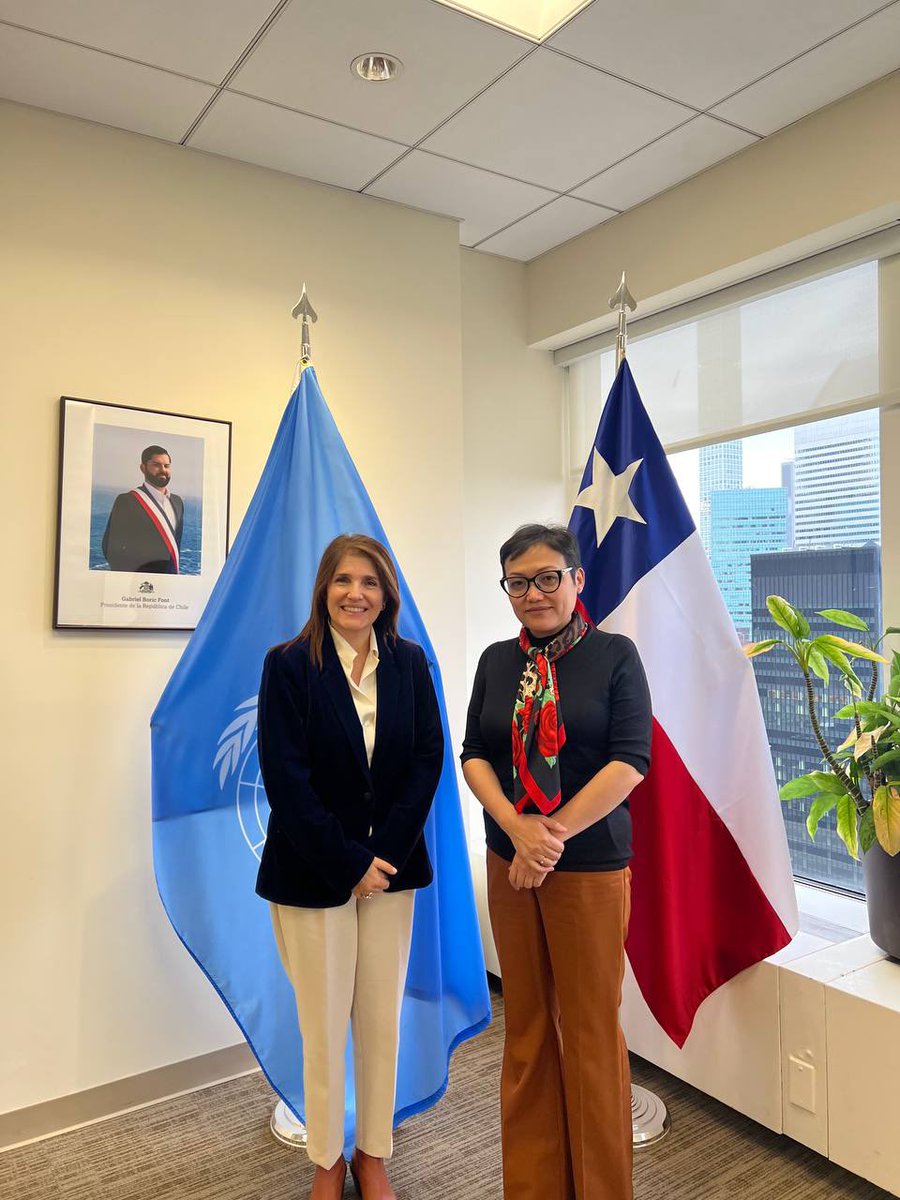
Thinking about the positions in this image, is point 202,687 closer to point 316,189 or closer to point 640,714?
point 640,714

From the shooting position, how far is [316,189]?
320 cm

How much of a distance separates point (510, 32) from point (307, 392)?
107 centimetres

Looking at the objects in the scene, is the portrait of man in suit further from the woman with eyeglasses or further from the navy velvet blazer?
the woman with eyeglasses

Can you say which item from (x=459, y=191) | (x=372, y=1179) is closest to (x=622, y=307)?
(x=459, y=191)

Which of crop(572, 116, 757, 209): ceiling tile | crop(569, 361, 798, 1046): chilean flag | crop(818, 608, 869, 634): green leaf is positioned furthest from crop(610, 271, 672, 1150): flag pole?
crop(818, 608, 869, 634): green leaf

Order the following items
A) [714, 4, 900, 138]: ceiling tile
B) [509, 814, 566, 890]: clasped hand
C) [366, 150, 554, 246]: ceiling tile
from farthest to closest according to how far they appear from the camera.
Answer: [366, 150, 554, 246]: ceiling tile
[714, 4, 900, 138]: ceiling tile
[509, 814, 566, 890]: clasped hand

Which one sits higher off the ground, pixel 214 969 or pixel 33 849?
pixel 33 849

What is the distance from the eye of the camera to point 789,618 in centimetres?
256

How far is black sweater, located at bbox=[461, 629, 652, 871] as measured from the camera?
2.03 m

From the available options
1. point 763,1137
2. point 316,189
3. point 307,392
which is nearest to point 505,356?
point 316,189

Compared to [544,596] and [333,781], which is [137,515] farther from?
[544,596]

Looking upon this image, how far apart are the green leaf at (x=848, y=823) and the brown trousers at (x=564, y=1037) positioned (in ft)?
2.25

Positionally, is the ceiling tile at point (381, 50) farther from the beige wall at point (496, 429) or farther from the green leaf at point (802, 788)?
the green leaf at point (802, 788)

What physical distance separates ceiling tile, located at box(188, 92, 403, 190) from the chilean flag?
4.84ft
